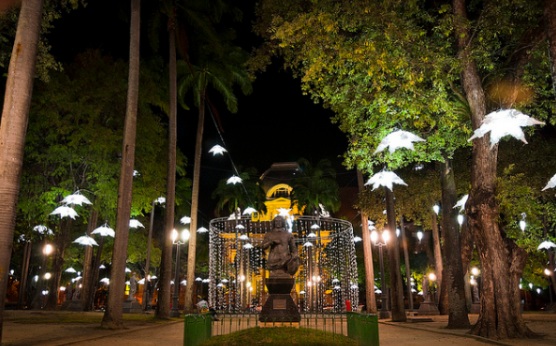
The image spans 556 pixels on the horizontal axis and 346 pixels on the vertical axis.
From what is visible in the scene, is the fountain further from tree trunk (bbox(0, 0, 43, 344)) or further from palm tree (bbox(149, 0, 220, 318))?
tree trunk (bbox(0, 0, 43, 344))

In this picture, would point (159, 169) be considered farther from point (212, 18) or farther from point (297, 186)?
point (297, 186)

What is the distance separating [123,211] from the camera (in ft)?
43.0

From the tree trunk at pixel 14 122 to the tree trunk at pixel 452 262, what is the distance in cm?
1230

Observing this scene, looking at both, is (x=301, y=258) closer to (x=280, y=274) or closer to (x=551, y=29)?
(x=280, y=274)

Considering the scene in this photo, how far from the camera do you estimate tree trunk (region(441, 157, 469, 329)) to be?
13.5 m

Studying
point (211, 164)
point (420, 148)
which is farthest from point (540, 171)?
point (211, 164)

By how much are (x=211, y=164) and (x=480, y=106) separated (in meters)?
38.2

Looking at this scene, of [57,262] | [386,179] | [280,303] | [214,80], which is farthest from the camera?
[214,80]

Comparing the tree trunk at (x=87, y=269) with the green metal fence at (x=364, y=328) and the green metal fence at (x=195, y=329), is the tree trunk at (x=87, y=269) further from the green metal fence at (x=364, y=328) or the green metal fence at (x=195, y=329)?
the green metal fence at (x=364, y=328)

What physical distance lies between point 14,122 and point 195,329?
5103 mm

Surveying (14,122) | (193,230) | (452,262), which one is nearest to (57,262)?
(193,230)

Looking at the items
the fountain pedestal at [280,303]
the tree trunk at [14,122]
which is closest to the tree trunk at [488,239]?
the fountain pedestal at [280,303]

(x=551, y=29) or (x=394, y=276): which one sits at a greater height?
(x=551, y=29)

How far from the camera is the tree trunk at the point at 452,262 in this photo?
13508 mm
